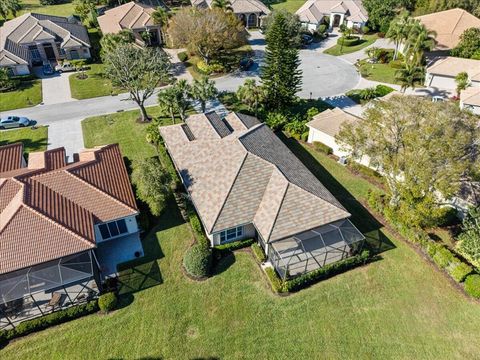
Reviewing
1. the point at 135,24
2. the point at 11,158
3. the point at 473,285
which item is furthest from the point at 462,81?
the point at 11,158

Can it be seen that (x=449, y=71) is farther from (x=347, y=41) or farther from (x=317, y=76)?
(x=347, y=41)

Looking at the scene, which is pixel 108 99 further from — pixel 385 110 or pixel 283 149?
pixel 385 110

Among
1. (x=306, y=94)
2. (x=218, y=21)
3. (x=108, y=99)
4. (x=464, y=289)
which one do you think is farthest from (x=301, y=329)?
(x=218, y=21)

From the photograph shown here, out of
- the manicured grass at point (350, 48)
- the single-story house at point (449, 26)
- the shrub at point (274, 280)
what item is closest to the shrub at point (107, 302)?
the shrub at point (274, 280)

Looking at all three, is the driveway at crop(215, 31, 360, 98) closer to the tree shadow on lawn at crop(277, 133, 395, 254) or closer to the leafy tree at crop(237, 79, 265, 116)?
the leafy tree at crop(237, 79, 265, 116)

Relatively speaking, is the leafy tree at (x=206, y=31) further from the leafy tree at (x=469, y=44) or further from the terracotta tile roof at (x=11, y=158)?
the leafy tree at (x=469, y=44)

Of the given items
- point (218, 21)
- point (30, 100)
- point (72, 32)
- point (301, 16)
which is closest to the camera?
point (30, 100)

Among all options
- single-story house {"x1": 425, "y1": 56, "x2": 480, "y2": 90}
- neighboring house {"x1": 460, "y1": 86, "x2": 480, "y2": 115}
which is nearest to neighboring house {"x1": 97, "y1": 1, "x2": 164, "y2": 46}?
single-story house {"x1": 425, "y1": 56, "x2": 480, "y2": 90}
